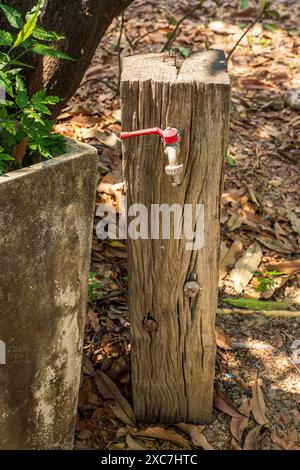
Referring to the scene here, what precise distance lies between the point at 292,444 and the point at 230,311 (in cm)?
81

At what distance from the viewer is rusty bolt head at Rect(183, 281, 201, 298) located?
7.69ft

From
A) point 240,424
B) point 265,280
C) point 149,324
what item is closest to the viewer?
point 149,324

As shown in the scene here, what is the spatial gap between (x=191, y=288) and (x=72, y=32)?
1.35 m

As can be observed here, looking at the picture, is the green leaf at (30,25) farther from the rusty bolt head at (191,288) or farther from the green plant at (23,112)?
the rusty bolt head at (191,288)

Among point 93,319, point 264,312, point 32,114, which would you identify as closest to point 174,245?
point 32,114

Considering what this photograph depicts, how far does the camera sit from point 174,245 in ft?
7.48

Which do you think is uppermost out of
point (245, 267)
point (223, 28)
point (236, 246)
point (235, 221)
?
point (223, 28)

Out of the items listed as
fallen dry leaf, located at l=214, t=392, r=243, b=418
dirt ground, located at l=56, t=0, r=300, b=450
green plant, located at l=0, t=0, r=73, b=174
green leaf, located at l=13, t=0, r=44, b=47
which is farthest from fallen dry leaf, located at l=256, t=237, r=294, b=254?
green leaf, located at l=13, t=0, r=44, b=47

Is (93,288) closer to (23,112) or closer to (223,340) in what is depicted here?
(223,340)

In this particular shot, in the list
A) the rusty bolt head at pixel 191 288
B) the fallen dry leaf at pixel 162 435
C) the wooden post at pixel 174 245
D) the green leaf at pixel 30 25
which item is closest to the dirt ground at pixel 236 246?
the fallen dry leaf at pixel 162 435

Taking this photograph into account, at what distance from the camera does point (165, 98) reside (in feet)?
6.63

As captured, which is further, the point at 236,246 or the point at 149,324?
the point at 236,246

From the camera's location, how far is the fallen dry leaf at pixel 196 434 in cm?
263

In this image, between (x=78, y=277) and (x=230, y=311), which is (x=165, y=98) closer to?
(x=78, y=277)
